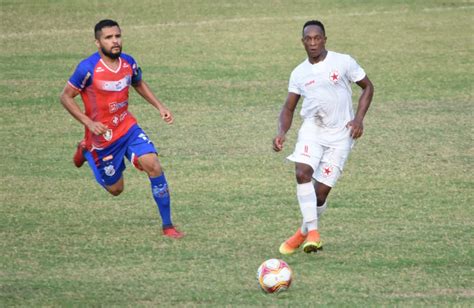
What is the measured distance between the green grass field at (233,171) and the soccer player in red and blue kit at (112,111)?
2.18ft

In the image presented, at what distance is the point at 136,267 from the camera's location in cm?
1220

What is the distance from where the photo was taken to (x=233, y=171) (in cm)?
1711

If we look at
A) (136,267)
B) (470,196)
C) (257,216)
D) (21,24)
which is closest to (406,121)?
(470,196)

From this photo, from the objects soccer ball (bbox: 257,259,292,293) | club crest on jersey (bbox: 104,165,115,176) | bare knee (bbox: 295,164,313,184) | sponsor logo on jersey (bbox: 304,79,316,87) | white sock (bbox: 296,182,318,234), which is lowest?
soccer ball (bbox: 257,259,292,293)

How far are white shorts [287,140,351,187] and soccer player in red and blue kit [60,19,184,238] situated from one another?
171 cm

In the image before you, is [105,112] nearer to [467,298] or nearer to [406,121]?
[467,298]

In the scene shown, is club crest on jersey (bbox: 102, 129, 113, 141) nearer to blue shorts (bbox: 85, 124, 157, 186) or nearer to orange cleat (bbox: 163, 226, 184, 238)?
blue shorts (bbox: 85, 124, 157, 186)

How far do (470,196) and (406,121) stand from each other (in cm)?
517

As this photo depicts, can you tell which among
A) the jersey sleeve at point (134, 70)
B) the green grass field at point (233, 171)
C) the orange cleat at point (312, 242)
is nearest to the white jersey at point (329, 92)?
the orange cleat at point (312, 242)

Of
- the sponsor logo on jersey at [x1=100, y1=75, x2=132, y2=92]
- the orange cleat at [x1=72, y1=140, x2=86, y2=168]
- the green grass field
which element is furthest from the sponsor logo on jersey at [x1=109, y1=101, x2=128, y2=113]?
the green grass field

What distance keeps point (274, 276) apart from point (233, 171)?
6104mm

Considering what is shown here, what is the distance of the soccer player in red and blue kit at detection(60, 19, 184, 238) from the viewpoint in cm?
1352

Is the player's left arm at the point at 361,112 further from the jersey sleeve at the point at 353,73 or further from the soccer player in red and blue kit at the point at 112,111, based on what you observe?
the soccer player in red and blue kit at the point at 112,111

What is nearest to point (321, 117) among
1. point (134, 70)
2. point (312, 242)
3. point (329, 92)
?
point (329, 92)
